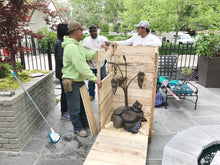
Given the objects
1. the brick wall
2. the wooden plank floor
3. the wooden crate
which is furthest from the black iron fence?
the wooden plank floor

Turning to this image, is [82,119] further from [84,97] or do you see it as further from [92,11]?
[92,11]

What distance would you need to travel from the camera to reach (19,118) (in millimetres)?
3178

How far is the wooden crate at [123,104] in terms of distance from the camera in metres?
2.72

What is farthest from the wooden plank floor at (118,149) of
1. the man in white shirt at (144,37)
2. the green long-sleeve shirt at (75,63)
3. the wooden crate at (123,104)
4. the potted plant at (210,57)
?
the potted plant at (210,57)

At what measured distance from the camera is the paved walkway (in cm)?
300

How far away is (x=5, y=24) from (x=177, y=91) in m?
4.16

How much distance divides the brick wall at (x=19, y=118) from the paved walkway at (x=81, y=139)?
14 centimetres

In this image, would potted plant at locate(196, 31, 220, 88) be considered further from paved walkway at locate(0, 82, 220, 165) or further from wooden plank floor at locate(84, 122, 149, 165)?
wooden plank floor at locate(84, 122, 149, 165)

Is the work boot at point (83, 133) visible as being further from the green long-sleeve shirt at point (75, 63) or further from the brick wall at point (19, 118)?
the green long-sleeve shirt at point (75, 63)

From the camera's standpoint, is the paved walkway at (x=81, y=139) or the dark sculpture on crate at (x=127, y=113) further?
the dark sculpture on crate at (x=127, y=113)

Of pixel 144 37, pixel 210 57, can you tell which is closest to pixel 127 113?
pixel 144 37

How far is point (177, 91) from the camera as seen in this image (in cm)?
483

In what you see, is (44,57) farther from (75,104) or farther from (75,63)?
(75,63)

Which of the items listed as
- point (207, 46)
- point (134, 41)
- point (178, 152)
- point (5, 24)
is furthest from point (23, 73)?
point (207, 46)
